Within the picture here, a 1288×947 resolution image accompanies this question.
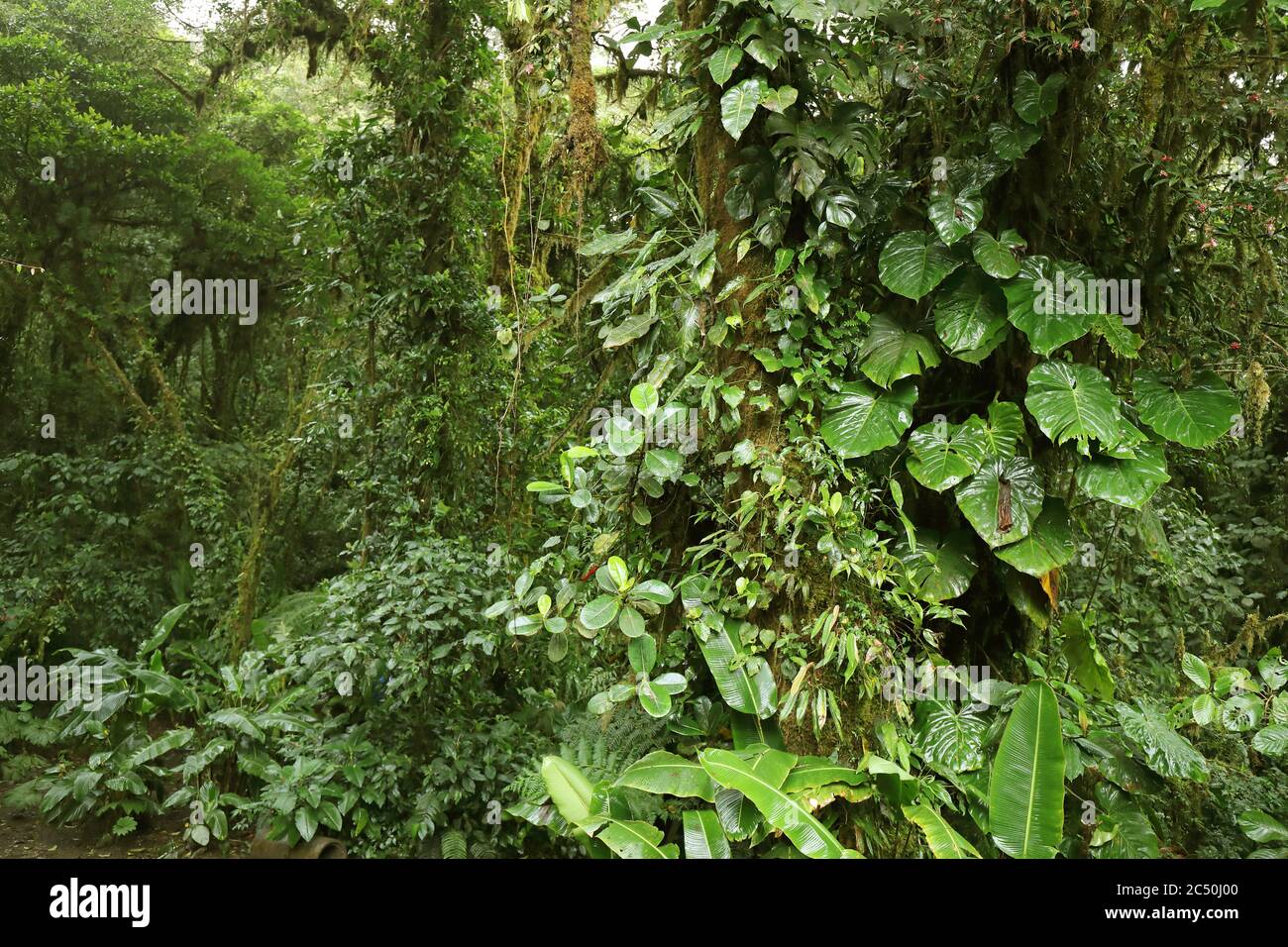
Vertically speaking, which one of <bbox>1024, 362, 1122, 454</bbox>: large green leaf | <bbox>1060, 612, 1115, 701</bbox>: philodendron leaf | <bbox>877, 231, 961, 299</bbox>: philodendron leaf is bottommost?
<bbox>1060, 612, 1115, 701</bbox>: philodendron leaf

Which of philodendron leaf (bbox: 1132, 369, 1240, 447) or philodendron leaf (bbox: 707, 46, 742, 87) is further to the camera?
philodendron leaf (bbox: 1132, 369, 1240, 447)

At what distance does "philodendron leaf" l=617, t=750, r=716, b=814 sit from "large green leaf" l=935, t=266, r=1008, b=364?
4.77 ft

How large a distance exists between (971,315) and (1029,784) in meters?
1.38

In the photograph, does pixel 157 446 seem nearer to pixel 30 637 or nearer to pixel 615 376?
pixel 30 637

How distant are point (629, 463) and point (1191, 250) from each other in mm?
2298

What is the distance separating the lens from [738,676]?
92.7 inches

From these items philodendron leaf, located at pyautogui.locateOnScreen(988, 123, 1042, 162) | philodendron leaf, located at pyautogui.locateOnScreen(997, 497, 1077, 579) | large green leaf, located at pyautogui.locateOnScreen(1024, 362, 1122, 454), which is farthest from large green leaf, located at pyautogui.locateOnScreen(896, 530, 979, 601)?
philodendron leaf, located at pyautogui.locateOnScreen(988, 123, 1042, 162)

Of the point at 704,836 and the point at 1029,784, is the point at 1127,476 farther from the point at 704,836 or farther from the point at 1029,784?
the point at 704,836

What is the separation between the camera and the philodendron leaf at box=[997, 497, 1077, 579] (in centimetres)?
252

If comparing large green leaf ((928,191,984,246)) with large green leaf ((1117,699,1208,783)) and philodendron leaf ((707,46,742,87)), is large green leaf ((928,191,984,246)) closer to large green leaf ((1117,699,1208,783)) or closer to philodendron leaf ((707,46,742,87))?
philodendron leaf ((707,46,742,87))

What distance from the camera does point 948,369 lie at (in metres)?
2.94

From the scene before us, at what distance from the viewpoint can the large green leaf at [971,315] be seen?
2.56 m

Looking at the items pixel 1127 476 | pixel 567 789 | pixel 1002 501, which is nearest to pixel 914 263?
pixel 1002 501

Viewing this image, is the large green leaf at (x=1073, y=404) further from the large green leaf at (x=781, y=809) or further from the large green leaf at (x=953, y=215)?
the large green leaf at (x=781, y=809)
